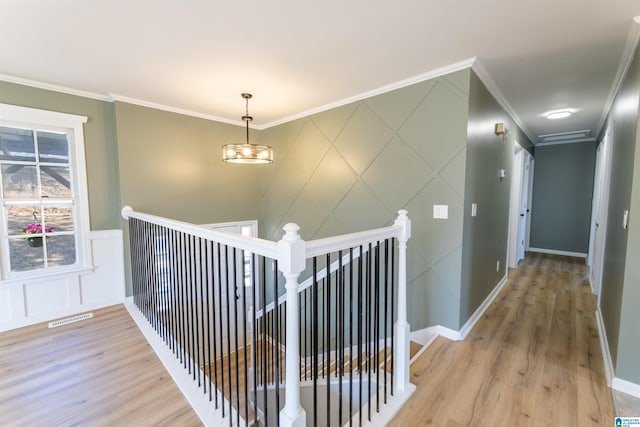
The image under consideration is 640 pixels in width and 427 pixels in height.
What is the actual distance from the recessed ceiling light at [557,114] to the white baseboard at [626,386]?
3072mm

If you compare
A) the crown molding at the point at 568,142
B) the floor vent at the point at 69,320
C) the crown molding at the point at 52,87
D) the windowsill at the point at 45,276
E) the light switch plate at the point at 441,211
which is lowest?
the floor vent at the point at 69,320

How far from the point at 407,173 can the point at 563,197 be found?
4.74 m

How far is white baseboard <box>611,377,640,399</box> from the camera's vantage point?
Answer: 5.38ft

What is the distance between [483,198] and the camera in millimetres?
2709

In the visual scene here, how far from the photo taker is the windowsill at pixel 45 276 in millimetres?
2579

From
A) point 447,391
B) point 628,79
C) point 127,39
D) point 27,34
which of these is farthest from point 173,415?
point 628,79

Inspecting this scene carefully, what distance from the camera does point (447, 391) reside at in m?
1.74

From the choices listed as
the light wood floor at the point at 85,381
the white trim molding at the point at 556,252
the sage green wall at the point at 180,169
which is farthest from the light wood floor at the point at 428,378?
the white trim molding at the point at 556,252

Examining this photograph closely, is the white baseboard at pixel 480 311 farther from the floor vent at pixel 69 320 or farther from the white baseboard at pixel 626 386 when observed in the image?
the floor vent at pixel 69 320

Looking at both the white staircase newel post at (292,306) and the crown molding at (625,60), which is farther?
the crown molding at (625,60)

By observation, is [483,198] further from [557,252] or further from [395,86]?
[557,252]

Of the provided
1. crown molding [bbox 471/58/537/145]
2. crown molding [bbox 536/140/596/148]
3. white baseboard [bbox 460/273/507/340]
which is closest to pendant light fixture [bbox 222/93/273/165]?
crown molding [bbox 471/58/537/145]

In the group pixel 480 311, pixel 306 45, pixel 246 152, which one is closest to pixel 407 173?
pixel 306 45

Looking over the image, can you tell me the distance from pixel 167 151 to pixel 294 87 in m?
1.80
